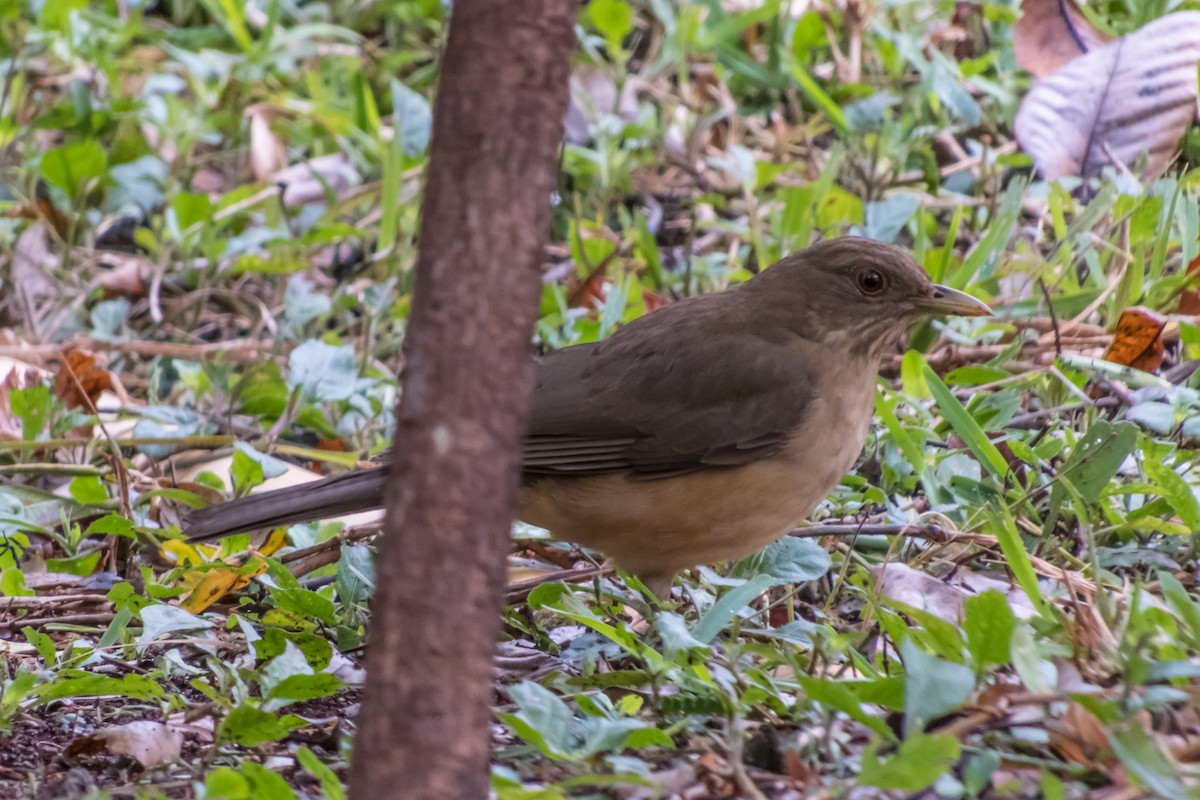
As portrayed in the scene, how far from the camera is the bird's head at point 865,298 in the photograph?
4.64 metres

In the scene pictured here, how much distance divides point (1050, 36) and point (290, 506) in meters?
4.48

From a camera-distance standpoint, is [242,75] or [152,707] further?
[242,75]

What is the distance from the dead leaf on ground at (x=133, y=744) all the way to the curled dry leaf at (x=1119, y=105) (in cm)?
461

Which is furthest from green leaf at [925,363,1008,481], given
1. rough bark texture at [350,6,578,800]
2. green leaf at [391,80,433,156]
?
green leaf at [391,80,433,156]

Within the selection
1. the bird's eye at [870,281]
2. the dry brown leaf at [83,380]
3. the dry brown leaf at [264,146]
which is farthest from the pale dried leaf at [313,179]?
the bird's eye at [870,281]

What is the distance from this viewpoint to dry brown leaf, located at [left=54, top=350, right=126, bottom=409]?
562cm

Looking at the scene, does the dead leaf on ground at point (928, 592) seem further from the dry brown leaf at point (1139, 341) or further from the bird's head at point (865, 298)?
the dry brown leaf at point (1139, 341)

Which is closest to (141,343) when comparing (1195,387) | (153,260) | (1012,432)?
(153,260)

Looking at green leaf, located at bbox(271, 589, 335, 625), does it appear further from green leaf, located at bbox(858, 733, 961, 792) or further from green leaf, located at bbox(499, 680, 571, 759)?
green leaf, located at bbox(858, 733, 961, 792)

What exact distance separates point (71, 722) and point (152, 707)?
0.18 meters

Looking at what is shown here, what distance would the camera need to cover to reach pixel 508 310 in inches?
87.4

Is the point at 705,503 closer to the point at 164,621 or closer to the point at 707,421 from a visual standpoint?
the point at 707,421

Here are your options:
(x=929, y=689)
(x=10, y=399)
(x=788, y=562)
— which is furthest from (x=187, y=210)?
(x=929, y=689)

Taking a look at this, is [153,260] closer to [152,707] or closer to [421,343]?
[152,707]
